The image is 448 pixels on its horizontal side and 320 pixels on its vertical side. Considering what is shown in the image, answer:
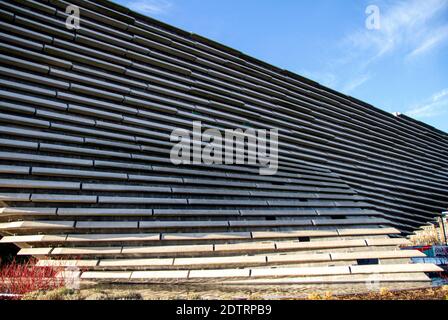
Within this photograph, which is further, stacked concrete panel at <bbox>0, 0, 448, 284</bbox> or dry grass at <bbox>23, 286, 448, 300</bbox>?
stacked concrete panel at <bbox>0, 0, 448, 284</bbox>

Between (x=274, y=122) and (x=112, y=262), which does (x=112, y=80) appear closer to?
(x=112, y=262)

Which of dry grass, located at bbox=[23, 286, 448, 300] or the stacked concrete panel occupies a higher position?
the stacked concrete panel

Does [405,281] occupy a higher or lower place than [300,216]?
lower

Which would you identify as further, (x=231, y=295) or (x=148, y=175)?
(x=148, y=175)

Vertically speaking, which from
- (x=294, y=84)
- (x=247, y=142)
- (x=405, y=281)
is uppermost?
(x=294, y=84)

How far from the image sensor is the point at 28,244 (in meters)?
8.73

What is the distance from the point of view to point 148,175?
1054 cm

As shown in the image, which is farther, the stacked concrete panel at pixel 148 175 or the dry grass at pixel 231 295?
the stacked concrete panel at pixel 148 175

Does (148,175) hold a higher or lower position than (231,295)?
higher

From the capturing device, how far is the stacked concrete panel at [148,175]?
876 centimetres

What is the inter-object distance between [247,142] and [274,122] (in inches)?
79.3

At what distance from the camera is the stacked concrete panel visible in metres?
8.76

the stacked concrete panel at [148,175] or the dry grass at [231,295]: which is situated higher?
the stacked concrete panel at [148,175]
